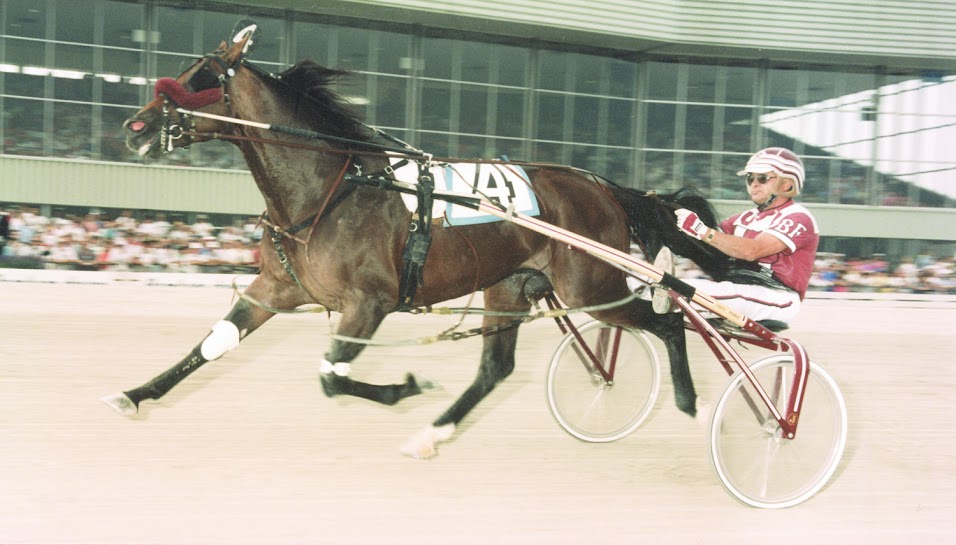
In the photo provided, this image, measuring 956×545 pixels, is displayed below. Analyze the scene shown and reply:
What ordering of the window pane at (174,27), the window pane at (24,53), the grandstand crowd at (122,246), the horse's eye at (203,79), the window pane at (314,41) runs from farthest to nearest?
the window pane at (314,41), the window pane at (174,27), the window pane at (24,53), the grandstand crowd at (122,246), the horse's eye at (203,79)

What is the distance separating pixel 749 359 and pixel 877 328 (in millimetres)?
3929

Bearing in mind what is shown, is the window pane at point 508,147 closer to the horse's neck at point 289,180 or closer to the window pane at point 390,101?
the window pane at point 390,101

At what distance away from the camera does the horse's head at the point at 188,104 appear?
12.7ft

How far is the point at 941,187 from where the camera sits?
21172mm

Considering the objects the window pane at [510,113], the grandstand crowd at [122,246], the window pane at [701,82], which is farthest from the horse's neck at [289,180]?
the window pane at [701,82]

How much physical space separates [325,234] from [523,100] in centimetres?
1532

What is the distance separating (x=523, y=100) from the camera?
61.7ft

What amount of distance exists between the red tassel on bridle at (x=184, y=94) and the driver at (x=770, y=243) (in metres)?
2.18

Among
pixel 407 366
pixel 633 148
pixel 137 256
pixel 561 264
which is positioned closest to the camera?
pixel 561 264

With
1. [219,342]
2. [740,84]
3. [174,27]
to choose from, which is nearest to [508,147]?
[740,84]

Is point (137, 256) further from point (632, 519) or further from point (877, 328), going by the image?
point (632, 519)

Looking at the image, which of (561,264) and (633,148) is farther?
(633,148)

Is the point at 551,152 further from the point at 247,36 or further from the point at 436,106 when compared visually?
the point at 247,36

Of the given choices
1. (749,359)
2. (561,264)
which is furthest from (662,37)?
(561,264)
